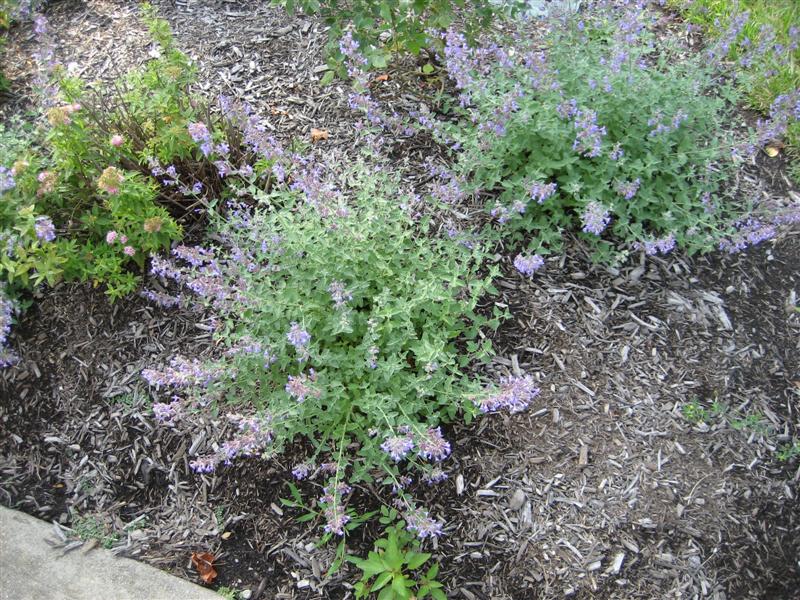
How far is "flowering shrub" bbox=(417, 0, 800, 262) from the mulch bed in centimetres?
26

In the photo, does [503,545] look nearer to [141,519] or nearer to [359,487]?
[359,487]

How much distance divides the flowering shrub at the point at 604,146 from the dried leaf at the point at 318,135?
76cm

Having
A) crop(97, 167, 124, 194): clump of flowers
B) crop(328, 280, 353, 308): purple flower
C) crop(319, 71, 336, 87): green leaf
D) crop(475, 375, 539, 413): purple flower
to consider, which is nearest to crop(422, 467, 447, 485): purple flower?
crop(475, 375, 539, 413): purple flower

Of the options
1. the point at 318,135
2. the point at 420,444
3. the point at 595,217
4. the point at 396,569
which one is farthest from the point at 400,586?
the point at 318,135

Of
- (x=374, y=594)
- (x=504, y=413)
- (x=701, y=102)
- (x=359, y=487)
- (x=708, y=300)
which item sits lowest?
(x=374, y=594)

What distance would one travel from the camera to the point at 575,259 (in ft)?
11.3

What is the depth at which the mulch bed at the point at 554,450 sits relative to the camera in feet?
9.09

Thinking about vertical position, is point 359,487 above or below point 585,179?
below

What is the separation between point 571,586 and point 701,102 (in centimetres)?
250

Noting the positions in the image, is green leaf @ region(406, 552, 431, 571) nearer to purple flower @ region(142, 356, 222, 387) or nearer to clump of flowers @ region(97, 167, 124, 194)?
purple flower @ region(142, 356, 222, 387)

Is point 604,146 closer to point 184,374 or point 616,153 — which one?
point 616,153

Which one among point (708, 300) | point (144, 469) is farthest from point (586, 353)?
point (144, 469)

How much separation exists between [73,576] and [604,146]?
3.21 m

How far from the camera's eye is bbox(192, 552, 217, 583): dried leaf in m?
2.84
